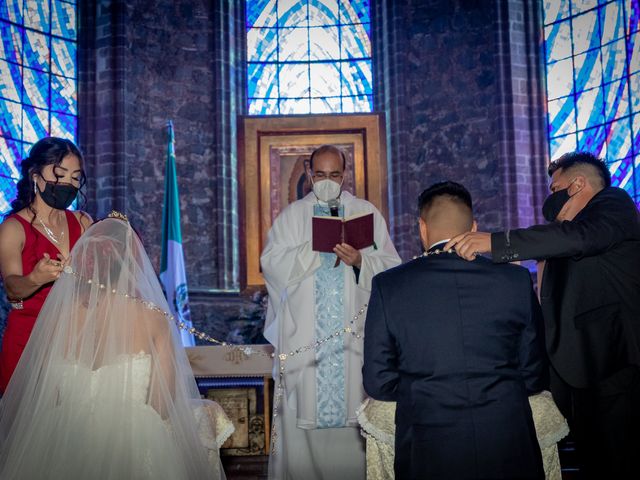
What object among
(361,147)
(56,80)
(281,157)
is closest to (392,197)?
(361,147)

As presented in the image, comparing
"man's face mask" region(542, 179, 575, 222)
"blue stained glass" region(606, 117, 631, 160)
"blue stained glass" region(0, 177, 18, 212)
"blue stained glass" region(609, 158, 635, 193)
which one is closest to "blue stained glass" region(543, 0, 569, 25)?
"blue stained glass" region(606, 117, 631, 160)

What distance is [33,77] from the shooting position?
10.8m

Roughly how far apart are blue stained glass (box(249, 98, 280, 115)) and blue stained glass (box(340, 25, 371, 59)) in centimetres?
118

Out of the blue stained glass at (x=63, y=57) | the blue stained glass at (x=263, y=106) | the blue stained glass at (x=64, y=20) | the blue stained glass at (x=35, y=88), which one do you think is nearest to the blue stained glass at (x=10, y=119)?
the blue stained glass at (x=35, y=88)

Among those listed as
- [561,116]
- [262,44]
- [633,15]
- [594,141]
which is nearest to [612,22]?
[633,15]

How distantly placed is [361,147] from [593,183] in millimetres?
7116

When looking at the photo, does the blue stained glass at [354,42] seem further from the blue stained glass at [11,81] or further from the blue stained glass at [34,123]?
the blue stained glass at [11,81]

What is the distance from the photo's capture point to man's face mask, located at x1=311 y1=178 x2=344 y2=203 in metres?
5.81

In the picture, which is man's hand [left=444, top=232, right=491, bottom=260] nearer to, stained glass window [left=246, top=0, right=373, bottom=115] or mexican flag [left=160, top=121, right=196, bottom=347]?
mexican flag [left=160, top=121, right=196, bottom=347]

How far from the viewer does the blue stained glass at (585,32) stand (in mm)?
10922

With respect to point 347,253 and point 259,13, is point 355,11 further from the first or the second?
point 347,253

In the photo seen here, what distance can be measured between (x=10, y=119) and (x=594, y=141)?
7.14 meters

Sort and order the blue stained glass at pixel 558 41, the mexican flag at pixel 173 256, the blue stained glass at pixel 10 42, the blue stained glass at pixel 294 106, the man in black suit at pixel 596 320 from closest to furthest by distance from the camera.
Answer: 1. the man in black suit at pixel 596 320
2. the mexican flag at pixel 173 256
3. the blue stained glass at pixel 10 42
4. the blue stained glass at pixel 558 41
5. the blue stained glass at pixel 294 106

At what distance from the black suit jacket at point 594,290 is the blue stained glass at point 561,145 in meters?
7.23
